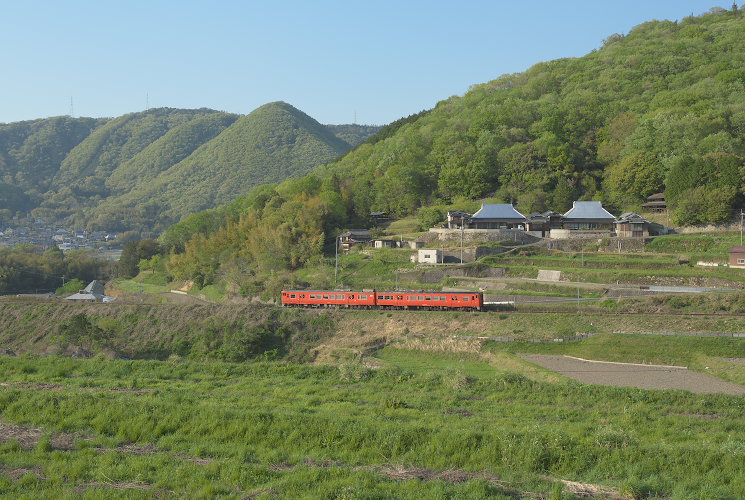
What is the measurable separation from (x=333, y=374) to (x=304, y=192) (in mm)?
38769

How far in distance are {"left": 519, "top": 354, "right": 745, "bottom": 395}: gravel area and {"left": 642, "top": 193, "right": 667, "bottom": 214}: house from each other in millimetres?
27162

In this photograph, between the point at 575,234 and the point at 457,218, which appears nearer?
the point at 575,234

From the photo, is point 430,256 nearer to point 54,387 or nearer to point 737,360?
point 737,360

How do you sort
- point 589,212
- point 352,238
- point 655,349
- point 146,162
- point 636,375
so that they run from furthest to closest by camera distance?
1. point 146,162
2. point 352,238
3. point 589,212
4. point 655,349
5. point 636,375

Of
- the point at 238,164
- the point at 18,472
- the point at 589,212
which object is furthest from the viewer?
the point at 238,164

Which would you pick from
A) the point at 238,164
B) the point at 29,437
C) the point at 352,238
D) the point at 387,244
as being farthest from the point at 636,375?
the point at 238,164

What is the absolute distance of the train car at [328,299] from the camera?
34094 millimetres

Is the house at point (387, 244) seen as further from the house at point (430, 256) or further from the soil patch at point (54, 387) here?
the soil patch at point (54, 387)

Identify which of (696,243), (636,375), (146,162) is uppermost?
(146,162)

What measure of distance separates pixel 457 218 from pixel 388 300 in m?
16.3

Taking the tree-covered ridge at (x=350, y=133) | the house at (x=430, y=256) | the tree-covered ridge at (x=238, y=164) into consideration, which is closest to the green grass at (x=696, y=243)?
the house at (x=430, y=256)

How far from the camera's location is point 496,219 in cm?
4769

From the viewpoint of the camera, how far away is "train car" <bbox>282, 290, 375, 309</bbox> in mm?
34094

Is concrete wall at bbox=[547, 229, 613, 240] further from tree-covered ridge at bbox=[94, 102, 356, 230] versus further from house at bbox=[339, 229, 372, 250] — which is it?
tree-covered ridge at bbox=[94, 102, 356, 230]
